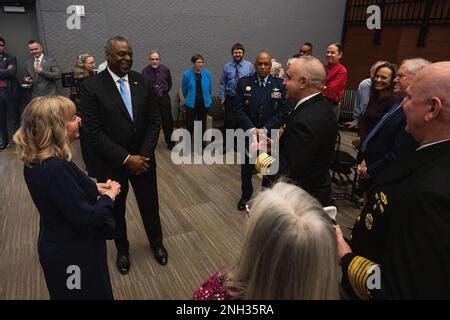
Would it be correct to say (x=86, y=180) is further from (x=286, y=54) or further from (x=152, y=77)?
(x=286, y=54)

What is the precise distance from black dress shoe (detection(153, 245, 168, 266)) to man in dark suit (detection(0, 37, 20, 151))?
160 inches

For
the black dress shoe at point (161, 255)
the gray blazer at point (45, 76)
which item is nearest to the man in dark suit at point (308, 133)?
the black dress shoe at point (161, 255)

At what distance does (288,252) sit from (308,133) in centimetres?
116

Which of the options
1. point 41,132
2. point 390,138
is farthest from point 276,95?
point 41,132

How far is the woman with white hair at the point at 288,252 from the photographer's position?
29.5 inches

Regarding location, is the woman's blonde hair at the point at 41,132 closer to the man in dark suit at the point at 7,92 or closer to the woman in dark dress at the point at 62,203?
the woman in dark dress at the point at 62,203

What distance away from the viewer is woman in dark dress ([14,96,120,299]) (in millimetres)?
1415

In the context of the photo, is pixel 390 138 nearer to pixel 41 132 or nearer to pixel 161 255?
pixel 161 255

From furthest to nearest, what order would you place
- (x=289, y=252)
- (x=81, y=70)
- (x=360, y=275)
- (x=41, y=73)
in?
(x=41, y=73), (x=81, y=70), (x=360, y=275), (x=289, y=252)

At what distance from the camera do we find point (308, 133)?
1796 mm

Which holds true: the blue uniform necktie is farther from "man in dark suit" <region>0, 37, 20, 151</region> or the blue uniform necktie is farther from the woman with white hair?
"man in dark suit" <region>0, 37, 20, 151</region>

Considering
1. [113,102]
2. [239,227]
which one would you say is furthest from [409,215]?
[239,227]

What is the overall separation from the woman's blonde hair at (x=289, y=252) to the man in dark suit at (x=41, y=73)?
5.42 meters

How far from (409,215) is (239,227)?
2385 millimetres
